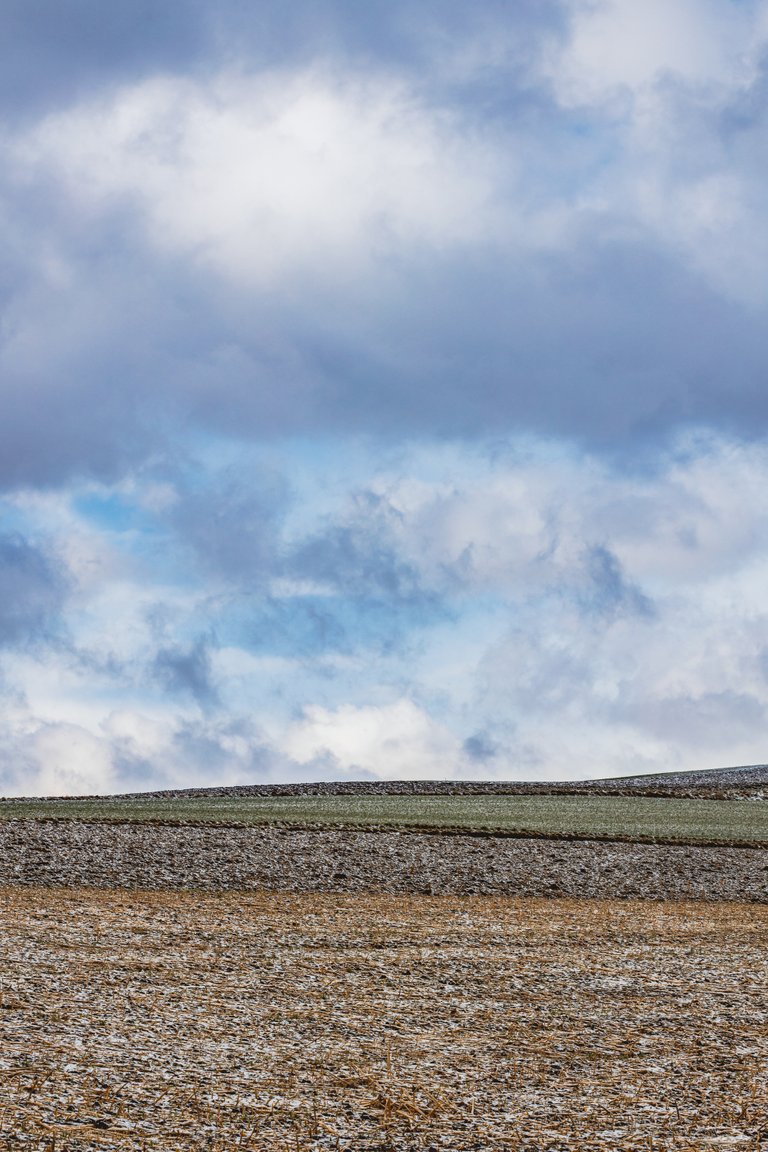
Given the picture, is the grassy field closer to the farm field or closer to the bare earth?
the bare earth

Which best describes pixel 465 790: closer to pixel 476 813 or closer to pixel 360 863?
pixel 476 813

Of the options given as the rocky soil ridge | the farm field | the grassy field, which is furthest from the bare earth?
the rocky soil ridge

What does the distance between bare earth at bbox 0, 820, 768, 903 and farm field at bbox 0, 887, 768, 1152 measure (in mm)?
2471

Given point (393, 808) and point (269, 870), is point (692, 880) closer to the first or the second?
point (269, 870)

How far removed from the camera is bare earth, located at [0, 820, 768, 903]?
18516mm

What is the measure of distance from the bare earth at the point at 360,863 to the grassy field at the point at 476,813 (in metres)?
1.68

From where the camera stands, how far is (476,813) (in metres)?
28.6

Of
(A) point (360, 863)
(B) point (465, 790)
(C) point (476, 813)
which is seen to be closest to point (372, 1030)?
(A) point (360, 863)

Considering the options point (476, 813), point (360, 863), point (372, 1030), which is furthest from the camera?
point (476, 813)

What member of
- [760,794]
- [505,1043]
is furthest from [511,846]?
[760,794]

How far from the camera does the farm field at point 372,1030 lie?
288 inches

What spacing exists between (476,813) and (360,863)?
361 inches

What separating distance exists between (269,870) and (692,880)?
7371mm

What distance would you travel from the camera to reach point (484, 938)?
14.2m
